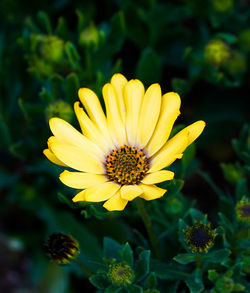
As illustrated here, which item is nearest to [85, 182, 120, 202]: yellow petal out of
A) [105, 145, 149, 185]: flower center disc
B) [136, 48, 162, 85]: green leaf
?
[105, 145, 149, 185]: flower center disc

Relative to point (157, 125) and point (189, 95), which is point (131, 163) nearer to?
point (157, 125)

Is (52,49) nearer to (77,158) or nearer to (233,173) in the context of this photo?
(77,158)

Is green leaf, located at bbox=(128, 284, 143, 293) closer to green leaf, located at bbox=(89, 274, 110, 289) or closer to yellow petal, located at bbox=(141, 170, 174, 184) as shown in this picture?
green leaf, located at bbox=(89, 274, 110, 289)

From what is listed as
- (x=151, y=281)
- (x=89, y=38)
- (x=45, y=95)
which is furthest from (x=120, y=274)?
(x=89, y=38)

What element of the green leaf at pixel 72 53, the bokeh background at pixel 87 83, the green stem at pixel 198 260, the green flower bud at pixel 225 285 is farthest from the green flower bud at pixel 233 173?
the green leaf at pixel 72 53

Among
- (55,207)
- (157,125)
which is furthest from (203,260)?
(55,207)

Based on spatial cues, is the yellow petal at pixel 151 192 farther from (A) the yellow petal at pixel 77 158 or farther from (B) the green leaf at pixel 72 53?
(B) the green leaf at pixel 72 53
